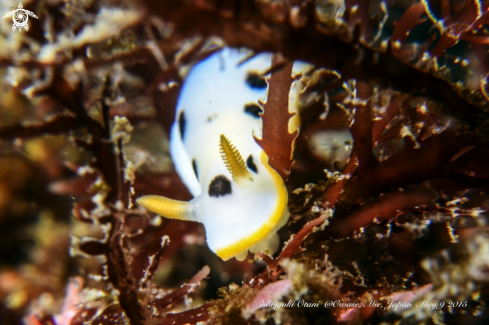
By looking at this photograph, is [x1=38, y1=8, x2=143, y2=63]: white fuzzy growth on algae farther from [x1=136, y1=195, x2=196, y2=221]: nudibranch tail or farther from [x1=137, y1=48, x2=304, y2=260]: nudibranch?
[x1=136, y1=195, x2=196, y2=221]: nudibranch tail

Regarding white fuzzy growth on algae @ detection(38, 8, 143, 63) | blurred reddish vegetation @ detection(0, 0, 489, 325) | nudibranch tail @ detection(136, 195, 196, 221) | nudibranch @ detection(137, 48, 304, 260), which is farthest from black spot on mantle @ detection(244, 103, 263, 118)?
white fuzzy growth on algae @ detection(38, 8, 143, 63)

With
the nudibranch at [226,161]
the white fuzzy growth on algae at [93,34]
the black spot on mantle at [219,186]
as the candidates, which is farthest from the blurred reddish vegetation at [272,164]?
the black spot on mantle at [219,186]

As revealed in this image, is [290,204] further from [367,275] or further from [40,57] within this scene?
[40,57]

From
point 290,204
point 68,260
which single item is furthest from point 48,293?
point 290,204

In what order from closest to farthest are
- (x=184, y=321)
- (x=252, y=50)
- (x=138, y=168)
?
(x=252, y=50), (x=184, y=321), (x=138, y=168)

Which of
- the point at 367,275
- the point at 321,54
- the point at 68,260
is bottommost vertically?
the point at 367,275

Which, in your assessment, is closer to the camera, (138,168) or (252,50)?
(252,50)
